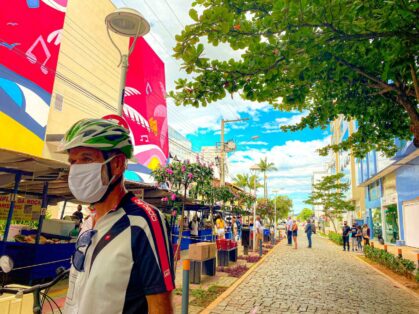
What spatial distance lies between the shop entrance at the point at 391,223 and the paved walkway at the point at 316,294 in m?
17.2

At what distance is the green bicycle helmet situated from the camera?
182 centimetres

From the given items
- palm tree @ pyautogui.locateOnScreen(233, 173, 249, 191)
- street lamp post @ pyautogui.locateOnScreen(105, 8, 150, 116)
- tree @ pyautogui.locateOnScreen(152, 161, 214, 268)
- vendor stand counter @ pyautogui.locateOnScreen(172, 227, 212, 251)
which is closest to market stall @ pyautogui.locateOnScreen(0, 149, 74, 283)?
tree @ pyautogui.locateOnScreen(152, 161, 214, 268)

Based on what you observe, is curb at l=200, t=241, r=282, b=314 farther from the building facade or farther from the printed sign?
the building facade

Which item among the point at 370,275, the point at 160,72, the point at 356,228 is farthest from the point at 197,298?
the point at 160,72

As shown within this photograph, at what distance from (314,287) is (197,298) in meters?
3.73

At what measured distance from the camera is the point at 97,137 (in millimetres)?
1824

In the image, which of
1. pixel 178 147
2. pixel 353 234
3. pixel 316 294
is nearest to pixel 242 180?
pixel 178 147

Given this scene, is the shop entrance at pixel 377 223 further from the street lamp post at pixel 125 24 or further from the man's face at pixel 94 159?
the man's face at pixel 94 159

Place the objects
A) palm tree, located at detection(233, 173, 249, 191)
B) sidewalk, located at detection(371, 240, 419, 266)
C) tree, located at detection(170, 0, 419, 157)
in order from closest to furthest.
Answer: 1. tree, located at detection(170, 0, 419, 157)
2. sidewalk, located at detection(371, 240, 419, 266)
3. palm tree, located at detection(233, 173, 249, 191)

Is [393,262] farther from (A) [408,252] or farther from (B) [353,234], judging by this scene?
(B) [353,234]

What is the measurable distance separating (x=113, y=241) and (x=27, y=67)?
16.0 meters

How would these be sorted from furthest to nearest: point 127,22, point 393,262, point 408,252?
point 408,252
point 393,262
point 127,22

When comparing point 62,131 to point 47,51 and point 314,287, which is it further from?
point 314,287

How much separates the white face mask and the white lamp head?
4222mm
